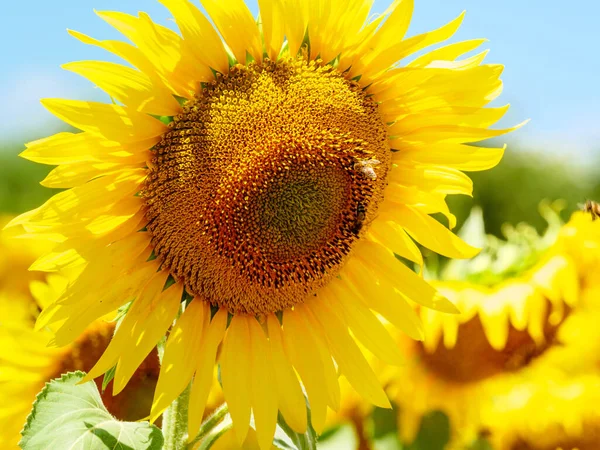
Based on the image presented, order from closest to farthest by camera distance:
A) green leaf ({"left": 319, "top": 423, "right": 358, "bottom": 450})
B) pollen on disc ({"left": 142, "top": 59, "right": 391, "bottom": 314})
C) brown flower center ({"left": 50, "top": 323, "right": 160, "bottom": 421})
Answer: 1. pollen on disc ({"left": 142, "top": 59, "right": 391, "bottom": 314})
2. brown flower center ({"left": 50, "top": 323, "right": 160, "bottom": 421})
3. green leaf ({"left": 319, "top": 423, "right": 358, "bottom": 450})

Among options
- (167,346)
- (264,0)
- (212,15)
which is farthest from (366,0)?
(167,346)

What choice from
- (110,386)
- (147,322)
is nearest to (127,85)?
(147,322)

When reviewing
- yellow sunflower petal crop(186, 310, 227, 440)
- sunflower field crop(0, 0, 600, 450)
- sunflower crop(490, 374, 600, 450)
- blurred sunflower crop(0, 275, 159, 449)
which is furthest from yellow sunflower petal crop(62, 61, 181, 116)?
sunflower crop(490, 374, 600, 450)

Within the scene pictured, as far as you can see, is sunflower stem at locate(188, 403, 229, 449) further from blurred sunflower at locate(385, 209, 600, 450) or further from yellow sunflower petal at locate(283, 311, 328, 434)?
blurred sunflower at locate(385, 209, 600, 450)

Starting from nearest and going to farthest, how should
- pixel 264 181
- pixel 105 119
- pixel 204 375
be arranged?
pixel 105 119 < pixel 264 181 < pixel 204 375

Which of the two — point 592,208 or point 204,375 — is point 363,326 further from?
point 592,208

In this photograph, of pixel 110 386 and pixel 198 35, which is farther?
pixel 110 386

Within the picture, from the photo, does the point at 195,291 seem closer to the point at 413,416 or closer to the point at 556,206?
the point at 413,416
